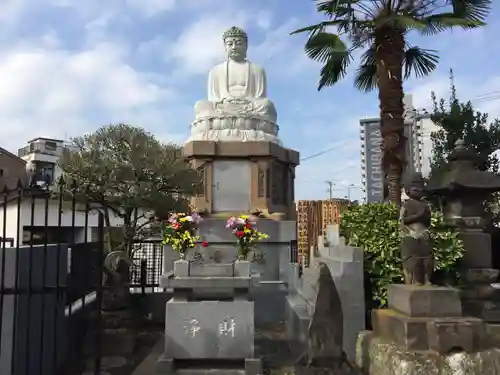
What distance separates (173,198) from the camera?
9891 mm

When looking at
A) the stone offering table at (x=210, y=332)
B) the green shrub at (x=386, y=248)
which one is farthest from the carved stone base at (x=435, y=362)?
the stone offering table at (x=210, y=332)

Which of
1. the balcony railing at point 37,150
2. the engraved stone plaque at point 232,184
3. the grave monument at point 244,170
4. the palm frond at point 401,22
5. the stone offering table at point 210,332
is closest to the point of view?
the stone offering table at point 210,332

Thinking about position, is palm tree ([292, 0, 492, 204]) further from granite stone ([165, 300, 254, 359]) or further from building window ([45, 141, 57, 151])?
building window ([45, 141, 57, 151])

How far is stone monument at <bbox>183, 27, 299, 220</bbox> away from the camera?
13.1m

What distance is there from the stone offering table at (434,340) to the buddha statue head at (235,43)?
38.0 feet

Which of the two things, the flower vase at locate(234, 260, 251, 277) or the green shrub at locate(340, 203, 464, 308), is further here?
the green shrub at locate(340, 203, 464, 308)

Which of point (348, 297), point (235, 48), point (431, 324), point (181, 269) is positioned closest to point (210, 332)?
point (181, 269)

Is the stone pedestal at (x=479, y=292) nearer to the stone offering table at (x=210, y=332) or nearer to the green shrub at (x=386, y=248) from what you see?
the green shrub at (x=386, y=248)

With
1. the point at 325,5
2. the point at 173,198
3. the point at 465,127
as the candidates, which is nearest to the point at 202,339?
the point at 173,198

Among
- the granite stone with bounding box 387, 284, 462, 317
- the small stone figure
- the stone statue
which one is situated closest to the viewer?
the granite stone with bounding box 387, 284, 462, 317

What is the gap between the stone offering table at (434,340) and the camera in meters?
5.28

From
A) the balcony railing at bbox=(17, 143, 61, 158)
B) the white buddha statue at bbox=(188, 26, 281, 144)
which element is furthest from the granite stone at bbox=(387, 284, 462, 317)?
the balcony railing at bbox=(17, 143, 61, 158)

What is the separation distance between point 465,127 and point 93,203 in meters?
9.96

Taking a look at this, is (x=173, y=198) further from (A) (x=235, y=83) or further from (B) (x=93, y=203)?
(A) (x=235, y=83)
